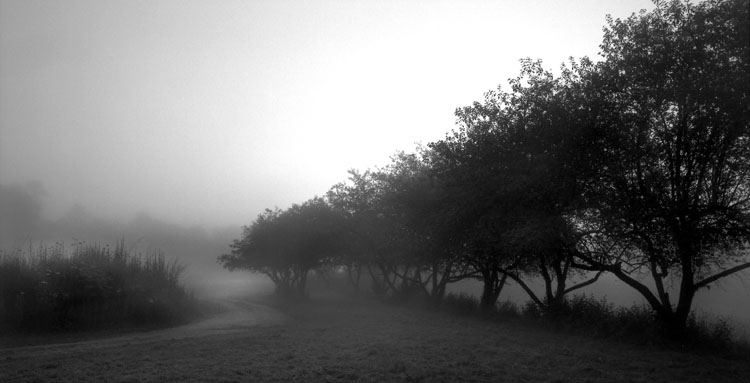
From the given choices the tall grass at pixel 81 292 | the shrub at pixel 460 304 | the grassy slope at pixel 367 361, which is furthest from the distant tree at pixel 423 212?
the tall grass at pixel 81 292

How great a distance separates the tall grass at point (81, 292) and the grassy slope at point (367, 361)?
4.97 meters

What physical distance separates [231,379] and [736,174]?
1456cm

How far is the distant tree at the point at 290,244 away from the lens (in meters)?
38.0

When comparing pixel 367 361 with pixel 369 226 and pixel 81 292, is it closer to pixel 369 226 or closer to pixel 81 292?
pixel 81 292

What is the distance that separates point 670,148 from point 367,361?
1053 centimetres

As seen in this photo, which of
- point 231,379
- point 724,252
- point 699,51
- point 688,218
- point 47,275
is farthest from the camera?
point 47,275

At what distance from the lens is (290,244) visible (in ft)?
130

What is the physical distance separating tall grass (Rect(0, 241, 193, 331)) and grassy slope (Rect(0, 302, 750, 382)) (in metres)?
4.97

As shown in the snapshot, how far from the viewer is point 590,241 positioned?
1647 centimetres

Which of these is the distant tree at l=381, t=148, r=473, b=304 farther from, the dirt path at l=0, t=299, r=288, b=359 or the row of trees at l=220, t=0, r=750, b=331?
the dirt path at l=0, t=299, r=288, b=359

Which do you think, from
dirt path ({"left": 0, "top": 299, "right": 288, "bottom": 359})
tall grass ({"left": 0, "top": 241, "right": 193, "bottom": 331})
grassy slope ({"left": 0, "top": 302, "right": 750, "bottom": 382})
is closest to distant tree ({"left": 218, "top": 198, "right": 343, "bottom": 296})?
dirt path ({"left": 0, "top": 299, "right": 288, "bottom": 359})

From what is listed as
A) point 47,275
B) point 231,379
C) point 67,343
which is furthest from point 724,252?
point 47,275

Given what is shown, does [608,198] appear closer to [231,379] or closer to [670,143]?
[670,143]

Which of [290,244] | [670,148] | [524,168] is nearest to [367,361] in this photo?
[524,168]
